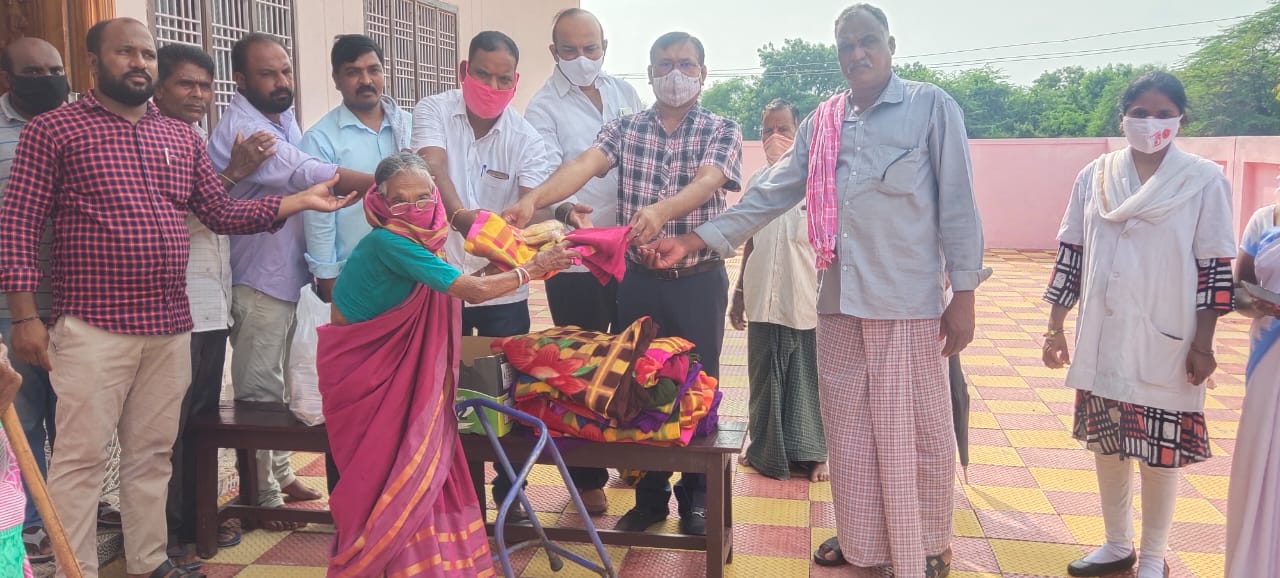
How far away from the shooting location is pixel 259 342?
13.7 feet

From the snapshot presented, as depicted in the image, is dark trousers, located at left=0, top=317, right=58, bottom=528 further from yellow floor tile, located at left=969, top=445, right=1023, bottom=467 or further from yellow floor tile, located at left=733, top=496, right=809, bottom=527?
yellow floor tile, located at left=969, top=445, right=1023, bottom=467

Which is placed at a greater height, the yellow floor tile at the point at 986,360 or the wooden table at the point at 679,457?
the wooden table at the point at 679,457

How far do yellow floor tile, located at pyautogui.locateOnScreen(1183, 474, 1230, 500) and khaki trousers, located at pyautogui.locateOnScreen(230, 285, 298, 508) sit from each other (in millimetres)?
4292

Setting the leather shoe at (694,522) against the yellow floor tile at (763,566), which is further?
the leather shoe at (694,522)

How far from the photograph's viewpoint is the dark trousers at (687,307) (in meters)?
4.07

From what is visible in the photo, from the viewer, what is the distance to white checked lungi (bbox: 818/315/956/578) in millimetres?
3572

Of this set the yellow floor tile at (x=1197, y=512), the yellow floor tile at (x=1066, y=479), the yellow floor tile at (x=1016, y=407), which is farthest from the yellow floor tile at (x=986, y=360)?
the yellow floor tile at (x=1197, y=512)

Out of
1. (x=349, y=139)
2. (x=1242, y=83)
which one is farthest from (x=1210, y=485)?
(x=1242, y=83)

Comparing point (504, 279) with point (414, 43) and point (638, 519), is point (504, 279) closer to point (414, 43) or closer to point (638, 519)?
point (638, 519)

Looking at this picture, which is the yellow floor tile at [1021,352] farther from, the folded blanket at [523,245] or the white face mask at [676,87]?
the folded blanket at [523,245]

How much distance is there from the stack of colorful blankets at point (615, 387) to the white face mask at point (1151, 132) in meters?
1.76

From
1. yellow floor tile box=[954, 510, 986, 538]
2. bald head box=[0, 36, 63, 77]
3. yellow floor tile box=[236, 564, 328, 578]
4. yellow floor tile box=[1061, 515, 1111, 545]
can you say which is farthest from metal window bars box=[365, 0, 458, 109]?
yellow floor tile box=[1061, 515, 1111, 545]

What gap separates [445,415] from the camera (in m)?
3.41

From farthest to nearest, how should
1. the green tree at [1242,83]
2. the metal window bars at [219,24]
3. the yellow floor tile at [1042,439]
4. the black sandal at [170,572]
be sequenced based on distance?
the green tree at [1242,83], the yellow floor tile at [1042,439], the metal window bars at [219,24], the black sandal at [170,572]
